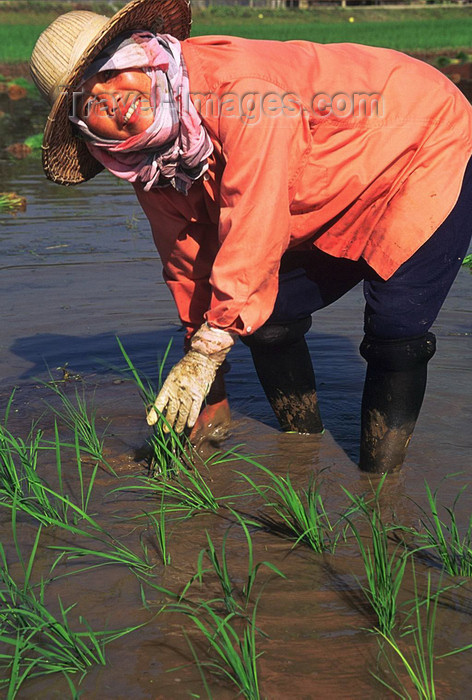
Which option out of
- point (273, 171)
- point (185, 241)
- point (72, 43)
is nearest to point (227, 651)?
point (273, 171)

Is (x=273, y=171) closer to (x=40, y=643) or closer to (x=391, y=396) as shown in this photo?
(x=391, y=396)

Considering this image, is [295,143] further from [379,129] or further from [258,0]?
[258,0]

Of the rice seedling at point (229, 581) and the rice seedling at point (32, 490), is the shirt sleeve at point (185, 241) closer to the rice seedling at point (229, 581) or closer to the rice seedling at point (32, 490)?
the rice seedling at point (32, 490)

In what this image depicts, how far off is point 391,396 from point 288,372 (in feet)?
1.46

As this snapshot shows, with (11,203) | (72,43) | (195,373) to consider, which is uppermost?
(72,43)

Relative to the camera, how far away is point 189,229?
2.93 meters

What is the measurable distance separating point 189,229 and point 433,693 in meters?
1.60

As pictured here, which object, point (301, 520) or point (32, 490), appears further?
point (32, 490)

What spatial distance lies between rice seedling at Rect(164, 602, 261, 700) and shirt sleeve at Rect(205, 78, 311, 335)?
715mm

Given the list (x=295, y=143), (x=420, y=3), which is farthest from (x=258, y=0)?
(x=295, y=143)

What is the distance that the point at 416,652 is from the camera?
6.84 ft

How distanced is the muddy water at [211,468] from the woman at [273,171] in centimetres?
35

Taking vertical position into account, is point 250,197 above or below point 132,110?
below

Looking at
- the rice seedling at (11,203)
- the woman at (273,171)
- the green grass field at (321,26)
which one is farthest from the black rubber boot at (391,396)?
the green grass field at (321,26)
